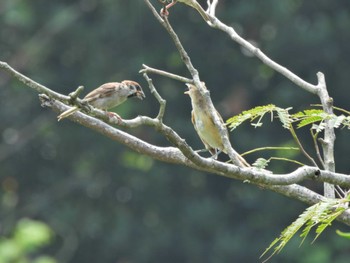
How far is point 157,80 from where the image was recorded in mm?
24594

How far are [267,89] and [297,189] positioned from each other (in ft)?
65.6

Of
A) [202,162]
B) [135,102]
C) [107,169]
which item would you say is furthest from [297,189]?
[107,169]

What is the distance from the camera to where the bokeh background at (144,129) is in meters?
23.4

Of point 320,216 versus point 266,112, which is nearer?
point 320,216

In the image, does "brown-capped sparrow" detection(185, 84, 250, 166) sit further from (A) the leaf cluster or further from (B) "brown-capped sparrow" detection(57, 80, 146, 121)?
(A) the leaf cluster

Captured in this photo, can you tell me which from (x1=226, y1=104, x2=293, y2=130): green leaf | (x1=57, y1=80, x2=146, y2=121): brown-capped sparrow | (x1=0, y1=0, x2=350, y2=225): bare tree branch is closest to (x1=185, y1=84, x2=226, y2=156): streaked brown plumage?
(x1=57, y1=80, x2=146, y2=121): brown-capped sparrow

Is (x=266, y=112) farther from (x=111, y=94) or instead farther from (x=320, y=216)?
(x=111, y=94)

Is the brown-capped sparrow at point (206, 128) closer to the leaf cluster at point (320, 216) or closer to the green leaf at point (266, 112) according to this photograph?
the green leaf at point (266, 112)

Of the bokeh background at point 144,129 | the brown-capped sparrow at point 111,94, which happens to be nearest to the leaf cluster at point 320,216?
the brown-capped sparrow at point 111,94

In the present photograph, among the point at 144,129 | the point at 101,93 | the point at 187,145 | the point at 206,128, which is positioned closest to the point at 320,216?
the point at 187,145

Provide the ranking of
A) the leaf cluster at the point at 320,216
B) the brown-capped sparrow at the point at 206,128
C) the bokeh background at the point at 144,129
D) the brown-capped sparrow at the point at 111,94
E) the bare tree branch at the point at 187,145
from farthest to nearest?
the bokeh background at the point at 144,129 → the brown-capped sparrow at the point at 111,94 → the brown-capped sparrow at the point at 206,128 → the bare tree branch at the point at 187,145 → the leaf cluster at the point at 320,216

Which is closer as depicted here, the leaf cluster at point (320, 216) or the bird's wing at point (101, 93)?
the leaf cluster at point (320, 216)

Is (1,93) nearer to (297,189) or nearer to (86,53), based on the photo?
(86,53)

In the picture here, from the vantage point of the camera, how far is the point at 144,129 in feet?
74.2
